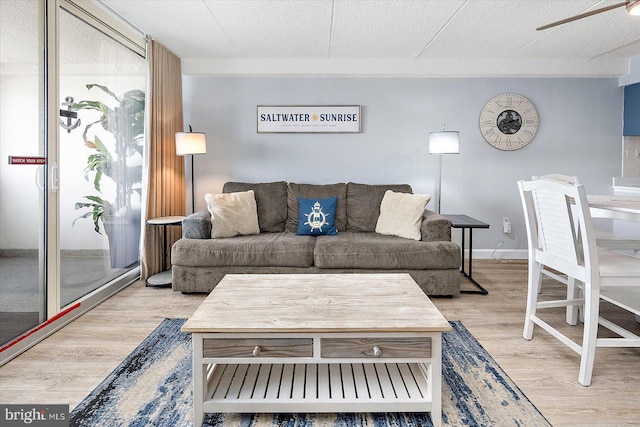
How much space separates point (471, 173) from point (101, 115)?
Answer: 373 cm

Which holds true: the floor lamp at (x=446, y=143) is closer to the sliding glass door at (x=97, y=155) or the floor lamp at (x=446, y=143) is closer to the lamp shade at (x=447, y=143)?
the lamp shade at (x=447, y=143)

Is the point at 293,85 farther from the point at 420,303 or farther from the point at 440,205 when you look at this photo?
the point at 420,303

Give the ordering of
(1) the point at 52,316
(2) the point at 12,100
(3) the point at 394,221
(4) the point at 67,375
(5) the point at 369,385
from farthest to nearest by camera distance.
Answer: (3) the point at 394,221 < (1) the point at 52,316 < (2) the point at 12,100 < (4) the point at 67,375 < (5) the point at 369,385

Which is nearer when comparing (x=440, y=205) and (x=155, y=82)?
(x=155, y=82)

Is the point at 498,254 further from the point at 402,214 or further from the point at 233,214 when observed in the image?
the point at 233,214

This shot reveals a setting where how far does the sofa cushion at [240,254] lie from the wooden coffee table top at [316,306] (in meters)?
0.99

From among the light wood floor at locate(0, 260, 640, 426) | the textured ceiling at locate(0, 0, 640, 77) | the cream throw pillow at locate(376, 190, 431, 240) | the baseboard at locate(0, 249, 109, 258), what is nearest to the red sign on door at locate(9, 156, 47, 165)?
the baseboard at locate(0, 249, 109, 258)

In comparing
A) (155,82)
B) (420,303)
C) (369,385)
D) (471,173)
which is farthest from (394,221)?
(155,82)

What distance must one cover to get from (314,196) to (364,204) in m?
0.50

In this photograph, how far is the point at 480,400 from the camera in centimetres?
188

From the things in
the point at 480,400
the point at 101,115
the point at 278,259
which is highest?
the point at 101,115

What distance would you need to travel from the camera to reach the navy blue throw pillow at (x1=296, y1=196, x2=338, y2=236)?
3.87 m

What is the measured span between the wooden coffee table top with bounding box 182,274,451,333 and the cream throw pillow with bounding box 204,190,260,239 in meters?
1.31

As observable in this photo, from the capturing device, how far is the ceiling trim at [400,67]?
14.7 feet
